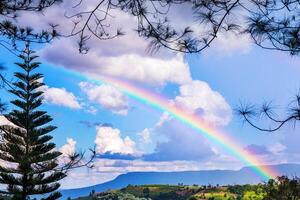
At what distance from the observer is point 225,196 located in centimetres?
14788

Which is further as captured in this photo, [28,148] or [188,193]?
[188,193]

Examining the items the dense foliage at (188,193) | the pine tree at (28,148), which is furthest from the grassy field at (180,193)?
the pine tree at (28,148)

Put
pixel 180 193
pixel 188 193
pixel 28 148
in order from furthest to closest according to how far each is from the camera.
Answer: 1. pixel 180 193
2. pixel 188 193
3. pixel 28 148

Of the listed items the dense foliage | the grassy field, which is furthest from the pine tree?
the grassy field

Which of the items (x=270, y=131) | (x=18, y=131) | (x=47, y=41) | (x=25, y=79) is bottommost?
(x=270, y=131)

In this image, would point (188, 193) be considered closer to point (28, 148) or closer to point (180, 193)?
point (180, 193)

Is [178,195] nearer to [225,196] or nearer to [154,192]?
[154,192]

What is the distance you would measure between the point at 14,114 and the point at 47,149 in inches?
104

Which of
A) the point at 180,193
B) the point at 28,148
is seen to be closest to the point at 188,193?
the point at 180,193

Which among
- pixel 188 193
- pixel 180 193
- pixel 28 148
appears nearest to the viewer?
pixel 28 148

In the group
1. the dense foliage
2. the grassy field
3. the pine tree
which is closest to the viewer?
the pine tree

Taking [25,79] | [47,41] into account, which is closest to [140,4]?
[47,41]

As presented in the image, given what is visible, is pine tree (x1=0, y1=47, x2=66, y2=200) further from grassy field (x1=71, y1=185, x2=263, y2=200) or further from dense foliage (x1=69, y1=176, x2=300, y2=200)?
grassy field (x1=71, y1=185, x2=263, y2=200)

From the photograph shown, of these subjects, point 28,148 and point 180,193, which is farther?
point 180,193
